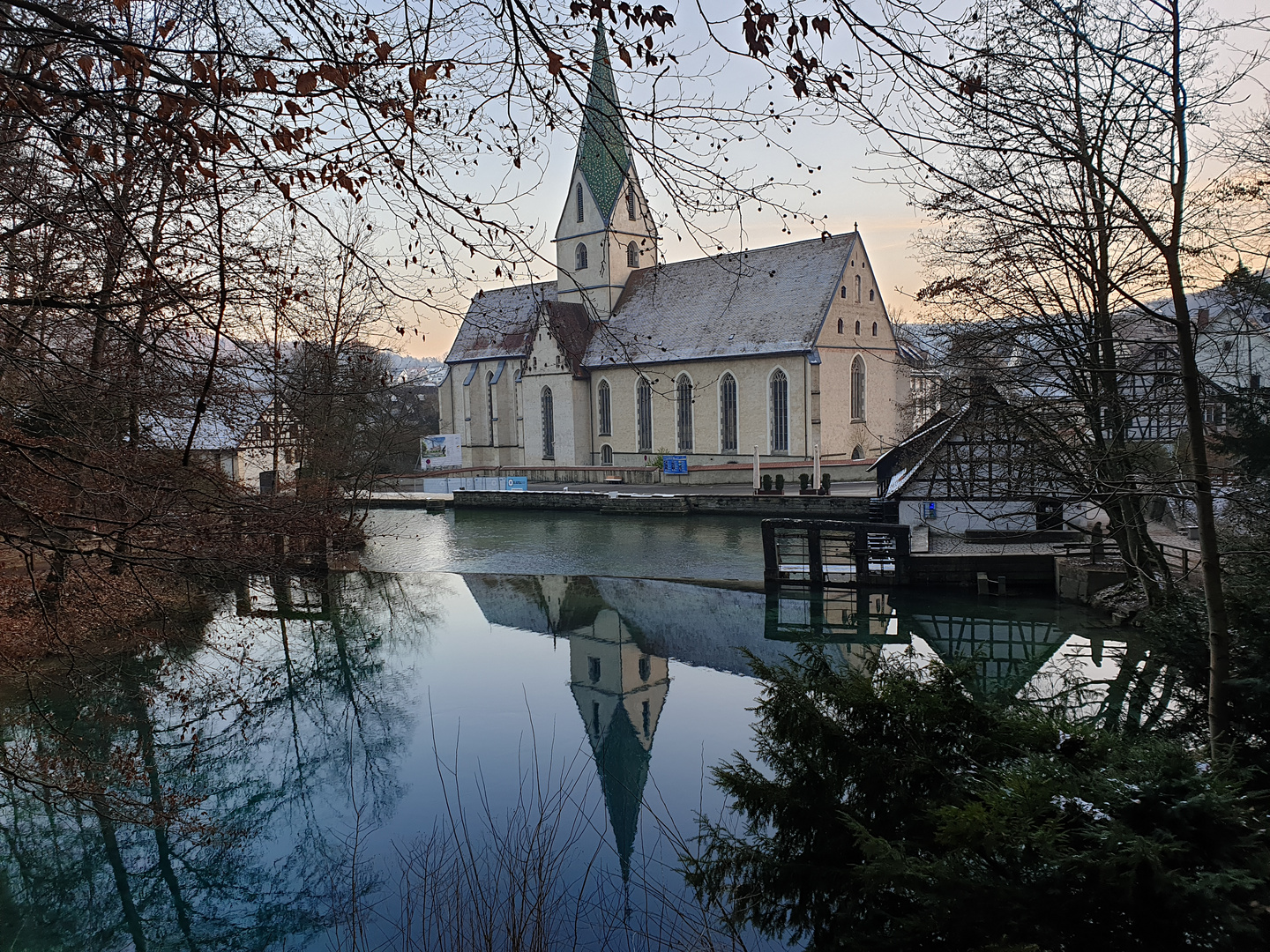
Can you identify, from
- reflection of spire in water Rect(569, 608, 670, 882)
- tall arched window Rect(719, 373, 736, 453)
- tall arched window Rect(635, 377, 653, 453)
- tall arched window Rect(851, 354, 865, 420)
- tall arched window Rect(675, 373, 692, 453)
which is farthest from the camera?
tall arched window Rect(635, 377, 653, 453)

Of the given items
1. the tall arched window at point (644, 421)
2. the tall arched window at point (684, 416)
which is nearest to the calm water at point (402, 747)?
the tall arched window at point (684, 416)

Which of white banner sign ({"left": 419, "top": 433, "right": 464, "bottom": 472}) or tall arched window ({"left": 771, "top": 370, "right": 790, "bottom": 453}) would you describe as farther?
white banner sign ({"left": 419, "top": 433, "right": 464, "bottom": 472})

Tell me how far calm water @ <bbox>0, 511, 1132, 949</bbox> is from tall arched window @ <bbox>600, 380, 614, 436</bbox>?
22.1m

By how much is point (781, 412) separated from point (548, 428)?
12.3 m

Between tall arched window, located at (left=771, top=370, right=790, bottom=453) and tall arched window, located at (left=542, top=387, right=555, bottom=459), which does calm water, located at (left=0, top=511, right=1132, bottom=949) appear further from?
tall arched window, located at (left=542, top=387, right=555, bottom=459)

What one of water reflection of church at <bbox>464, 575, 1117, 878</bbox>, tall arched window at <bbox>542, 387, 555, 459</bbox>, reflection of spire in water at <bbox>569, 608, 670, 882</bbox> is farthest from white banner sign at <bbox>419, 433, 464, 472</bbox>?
reflection of spire in water at <bbox>569, 608, 670, 882</bbox>

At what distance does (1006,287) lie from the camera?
10734 millimetres

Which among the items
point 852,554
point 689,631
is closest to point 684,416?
point 852,554

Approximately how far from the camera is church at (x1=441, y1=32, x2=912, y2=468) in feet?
110

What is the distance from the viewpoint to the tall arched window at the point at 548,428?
41969 millimetres

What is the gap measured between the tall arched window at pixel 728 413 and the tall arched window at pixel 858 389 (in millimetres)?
4454

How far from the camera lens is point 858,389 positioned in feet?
115

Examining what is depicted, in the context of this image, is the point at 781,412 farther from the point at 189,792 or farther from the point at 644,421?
the point at 189,792

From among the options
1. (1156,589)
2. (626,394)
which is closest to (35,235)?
(1156,589)
